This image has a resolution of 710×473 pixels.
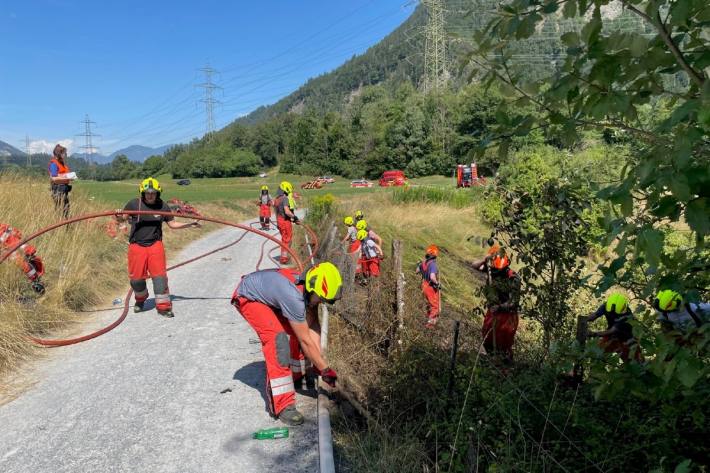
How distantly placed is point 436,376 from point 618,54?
3591 mm

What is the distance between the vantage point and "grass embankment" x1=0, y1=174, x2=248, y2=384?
584 centimetres

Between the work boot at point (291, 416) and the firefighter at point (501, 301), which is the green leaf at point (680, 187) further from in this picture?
the work boot at point (291, 416)

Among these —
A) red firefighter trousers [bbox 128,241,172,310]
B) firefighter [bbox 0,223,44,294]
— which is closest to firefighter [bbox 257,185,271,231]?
red firefighter trousers [bbox 128,241,172,310]

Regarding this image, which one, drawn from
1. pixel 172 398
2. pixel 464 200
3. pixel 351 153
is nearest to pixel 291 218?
pixel 172 398

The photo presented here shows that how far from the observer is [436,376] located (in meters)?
4.81

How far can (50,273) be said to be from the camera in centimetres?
784

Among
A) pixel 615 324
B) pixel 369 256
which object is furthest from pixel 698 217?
pixel 369 256

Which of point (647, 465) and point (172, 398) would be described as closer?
point (647, 465)

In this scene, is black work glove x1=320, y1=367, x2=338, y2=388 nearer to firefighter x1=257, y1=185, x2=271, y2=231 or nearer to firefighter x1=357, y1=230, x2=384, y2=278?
firefighter x1=357, y1=230, x2=384, y2=278

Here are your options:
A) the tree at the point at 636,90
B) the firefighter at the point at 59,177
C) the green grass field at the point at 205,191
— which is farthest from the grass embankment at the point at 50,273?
the tree at the point at 636,90

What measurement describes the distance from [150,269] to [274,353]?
390 centimetres

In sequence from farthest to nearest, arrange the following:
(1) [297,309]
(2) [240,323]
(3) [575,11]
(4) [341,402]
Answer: (2) [240,323] → (4) [341,402] → (1) [297,309] → (3) [575,11]

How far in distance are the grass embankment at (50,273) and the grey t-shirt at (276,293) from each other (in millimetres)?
2852

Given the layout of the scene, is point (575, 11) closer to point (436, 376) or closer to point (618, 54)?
point (618, 54)
